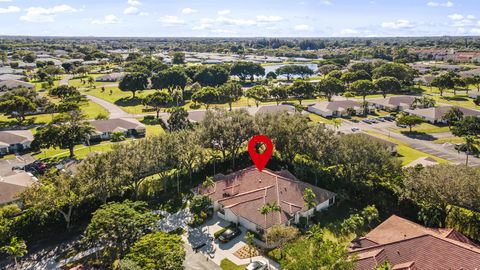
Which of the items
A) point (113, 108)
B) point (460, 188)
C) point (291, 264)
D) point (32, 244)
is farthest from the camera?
point (113, 108)

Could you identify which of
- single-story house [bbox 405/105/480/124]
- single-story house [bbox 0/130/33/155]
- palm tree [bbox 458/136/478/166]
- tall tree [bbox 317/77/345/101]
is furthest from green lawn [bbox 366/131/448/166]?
single-story house [bbox 0/130/33/155]

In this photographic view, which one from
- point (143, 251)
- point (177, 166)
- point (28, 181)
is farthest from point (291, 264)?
point (28, 181)

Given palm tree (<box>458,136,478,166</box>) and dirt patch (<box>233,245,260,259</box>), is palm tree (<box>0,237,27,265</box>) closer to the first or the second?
dirt patch (<box>233,245,260,259</box>)

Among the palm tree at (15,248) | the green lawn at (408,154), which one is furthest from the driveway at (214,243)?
the green lawn at (408,154)

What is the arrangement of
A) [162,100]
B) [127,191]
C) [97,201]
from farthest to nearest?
[162,100] < [127,191] < [97,201]

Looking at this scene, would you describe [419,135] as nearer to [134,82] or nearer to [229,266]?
[229,266]

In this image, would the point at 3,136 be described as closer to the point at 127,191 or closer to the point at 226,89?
the point at 127,191

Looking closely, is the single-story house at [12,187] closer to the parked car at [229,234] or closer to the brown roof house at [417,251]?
the parked car at [229,234]
